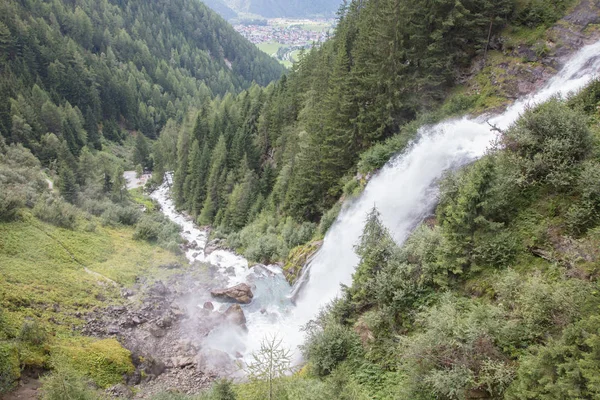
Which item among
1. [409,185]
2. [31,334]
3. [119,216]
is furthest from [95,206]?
[409,185]

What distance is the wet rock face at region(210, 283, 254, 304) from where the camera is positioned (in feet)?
96.5

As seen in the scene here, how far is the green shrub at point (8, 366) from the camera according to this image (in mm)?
16125

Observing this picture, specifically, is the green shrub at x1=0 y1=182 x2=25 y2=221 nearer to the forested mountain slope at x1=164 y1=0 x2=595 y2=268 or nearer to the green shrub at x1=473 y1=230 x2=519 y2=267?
the forested mountain slope at x1=164 y1=0 x2=595 y2=268

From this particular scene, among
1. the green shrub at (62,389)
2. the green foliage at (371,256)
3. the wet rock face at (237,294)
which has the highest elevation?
the green foliage at (371,256)

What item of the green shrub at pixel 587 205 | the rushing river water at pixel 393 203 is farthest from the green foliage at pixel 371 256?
the green shrub at pixel 587 205

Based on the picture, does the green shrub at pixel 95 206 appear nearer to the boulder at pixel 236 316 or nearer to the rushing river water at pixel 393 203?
the boulder at pixel 236 316

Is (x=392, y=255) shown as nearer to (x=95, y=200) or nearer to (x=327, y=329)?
(x=327, y=329)

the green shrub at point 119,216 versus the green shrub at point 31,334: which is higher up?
the green shrub at point 31,334

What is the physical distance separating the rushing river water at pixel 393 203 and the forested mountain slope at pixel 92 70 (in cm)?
7327

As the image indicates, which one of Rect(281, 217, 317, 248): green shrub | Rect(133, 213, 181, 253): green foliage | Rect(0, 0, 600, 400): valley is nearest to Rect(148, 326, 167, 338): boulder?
Rect(0, 0, 600, 400): valley

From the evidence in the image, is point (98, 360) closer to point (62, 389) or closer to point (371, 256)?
point (62, 389)

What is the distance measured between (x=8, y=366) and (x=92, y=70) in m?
125

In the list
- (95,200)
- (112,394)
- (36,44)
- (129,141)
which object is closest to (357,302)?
(112,394)

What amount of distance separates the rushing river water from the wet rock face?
75 cm
